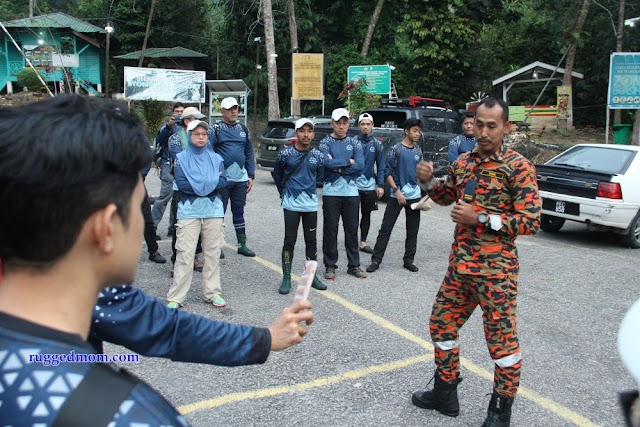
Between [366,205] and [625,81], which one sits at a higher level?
[625,81]

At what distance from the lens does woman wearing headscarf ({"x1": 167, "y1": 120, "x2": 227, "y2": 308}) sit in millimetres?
5129

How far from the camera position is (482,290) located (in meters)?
3.08

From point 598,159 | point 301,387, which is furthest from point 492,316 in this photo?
point 598,159

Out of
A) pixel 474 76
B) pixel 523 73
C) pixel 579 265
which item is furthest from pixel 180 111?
pixel 523 73

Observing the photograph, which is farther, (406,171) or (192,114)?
(406,171)

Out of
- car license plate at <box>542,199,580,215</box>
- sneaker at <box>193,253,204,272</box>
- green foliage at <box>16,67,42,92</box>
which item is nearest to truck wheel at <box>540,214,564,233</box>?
car license plate at <box>542,199,580,215</box>

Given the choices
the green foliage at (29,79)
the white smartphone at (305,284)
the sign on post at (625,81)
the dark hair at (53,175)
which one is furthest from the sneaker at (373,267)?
the green foliage at (29,79)

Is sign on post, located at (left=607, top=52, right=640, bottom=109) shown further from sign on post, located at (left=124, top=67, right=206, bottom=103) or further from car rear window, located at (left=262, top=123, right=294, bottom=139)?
sign on post, located at (left=124, top=67, right=206, bottom=103)

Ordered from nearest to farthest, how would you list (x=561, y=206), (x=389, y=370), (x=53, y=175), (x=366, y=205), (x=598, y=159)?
(x=53, y=175)
(x=389, y=370)
(x=366, y=205)
(x=561, y=206)
(x=598, y=159)

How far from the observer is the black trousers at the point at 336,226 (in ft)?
20.3

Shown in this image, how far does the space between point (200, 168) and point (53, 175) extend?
434 centimetres

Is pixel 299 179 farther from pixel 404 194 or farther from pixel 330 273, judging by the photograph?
pixel 404 194

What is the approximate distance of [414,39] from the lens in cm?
2153

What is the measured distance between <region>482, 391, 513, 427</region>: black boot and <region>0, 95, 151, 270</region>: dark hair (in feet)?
8.76
